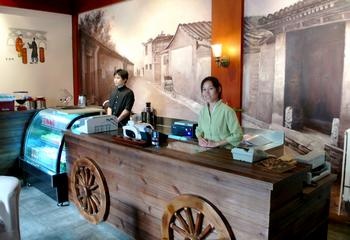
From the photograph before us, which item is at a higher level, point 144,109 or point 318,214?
point 144,109

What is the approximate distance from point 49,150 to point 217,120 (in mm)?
2274

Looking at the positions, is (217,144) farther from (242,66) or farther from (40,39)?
(40,39)

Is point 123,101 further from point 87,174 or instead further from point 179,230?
point 179,230

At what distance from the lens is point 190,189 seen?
2.18 metres

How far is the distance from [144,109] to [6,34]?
2.80 meters

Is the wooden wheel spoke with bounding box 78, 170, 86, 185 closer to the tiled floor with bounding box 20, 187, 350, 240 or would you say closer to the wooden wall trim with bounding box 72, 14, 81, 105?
the tiled floor with bounding box 20, 187, 350, 240

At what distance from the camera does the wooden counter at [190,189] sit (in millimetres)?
1829

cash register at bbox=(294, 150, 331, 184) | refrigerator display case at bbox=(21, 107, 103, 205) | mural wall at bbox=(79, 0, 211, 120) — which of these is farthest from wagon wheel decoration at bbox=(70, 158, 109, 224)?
mural wall at bbox=(79, 0, 211, 120)

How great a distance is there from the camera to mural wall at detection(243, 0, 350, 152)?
3236 millimetres

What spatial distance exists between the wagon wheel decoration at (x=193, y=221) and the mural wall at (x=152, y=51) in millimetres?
2511

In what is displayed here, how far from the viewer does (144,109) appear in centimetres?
539

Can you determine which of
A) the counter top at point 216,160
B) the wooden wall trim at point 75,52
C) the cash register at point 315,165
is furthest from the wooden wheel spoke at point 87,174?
the wooden wall trim at point 75,52

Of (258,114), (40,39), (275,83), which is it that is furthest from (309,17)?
(40,39)

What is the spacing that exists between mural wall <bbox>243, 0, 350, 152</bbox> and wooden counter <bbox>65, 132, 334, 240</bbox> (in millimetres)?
1300
